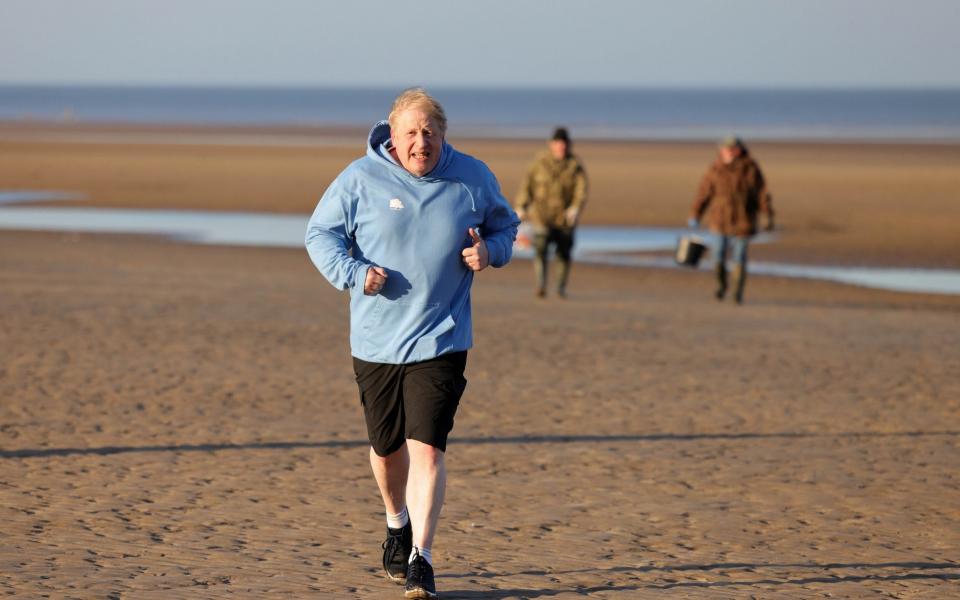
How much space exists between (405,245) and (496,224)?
0.40m

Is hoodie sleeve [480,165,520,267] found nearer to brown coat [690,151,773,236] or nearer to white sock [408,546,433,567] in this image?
white sock [408,546,433,567]

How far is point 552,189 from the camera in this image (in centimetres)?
1577

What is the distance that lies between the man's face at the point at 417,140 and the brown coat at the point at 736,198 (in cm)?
1062

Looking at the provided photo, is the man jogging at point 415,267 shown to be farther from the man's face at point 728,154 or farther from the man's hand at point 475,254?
the man's face at point 728,154

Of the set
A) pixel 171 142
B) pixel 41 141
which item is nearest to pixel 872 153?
pixel 171 142

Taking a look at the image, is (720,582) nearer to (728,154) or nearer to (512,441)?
(512,441)

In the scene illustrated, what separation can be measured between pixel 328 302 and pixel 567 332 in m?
3.02

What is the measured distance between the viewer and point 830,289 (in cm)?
1866

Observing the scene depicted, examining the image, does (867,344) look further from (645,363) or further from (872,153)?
(872,153)

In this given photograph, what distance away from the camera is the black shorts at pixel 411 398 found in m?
5.35

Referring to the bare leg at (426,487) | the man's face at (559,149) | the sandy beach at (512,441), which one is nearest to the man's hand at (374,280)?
the bare leg at (426,487)

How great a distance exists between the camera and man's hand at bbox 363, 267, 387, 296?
523 centimetres

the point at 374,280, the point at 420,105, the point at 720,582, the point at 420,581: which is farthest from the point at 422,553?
the point at 420,105

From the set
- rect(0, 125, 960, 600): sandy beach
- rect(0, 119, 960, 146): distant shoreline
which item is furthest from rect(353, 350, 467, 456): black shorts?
rect(0, 119, 960, 146): distant shoreline
